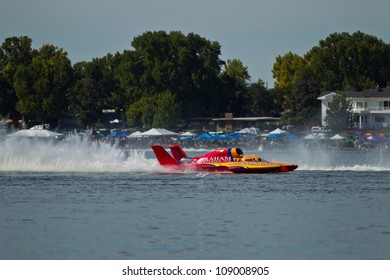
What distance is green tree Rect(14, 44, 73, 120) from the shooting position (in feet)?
447

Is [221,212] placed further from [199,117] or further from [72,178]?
[199,117]

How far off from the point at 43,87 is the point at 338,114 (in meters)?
42.4

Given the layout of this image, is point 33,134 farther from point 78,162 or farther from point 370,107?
point 78,162

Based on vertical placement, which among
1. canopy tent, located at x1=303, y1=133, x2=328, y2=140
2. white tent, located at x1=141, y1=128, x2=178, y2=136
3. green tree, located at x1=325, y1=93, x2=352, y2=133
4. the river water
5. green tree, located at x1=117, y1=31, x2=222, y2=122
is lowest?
the river water

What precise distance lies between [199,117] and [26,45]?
3210 centimetres

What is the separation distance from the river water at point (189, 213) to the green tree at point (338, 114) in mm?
58417

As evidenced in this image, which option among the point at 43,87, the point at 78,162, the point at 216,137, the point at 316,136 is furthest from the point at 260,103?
the point at 78,162

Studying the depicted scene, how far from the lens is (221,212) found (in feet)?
124

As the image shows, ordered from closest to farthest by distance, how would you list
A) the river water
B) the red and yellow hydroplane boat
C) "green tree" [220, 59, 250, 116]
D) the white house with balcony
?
the river water → the red and yellow hydroplane boat → the white house with balcony → "green tree" [220, 59, 250, 116]

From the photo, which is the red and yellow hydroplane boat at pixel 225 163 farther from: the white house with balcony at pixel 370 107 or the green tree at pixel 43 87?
the green tree at pixel 43 87

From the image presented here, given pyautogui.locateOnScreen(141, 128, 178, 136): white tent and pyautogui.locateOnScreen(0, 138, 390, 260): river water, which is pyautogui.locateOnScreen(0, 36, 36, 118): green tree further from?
pyautogui.locateOnScreen(0, 138, 390, 260): river water

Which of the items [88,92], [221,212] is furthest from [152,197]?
[88,92]

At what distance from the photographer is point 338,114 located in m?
117

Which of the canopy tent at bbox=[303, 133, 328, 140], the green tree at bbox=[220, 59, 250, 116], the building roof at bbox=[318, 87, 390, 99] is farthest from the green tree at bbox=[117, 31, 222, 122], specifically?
the canopy tent at bbox=[303, 133, 328, 140]
